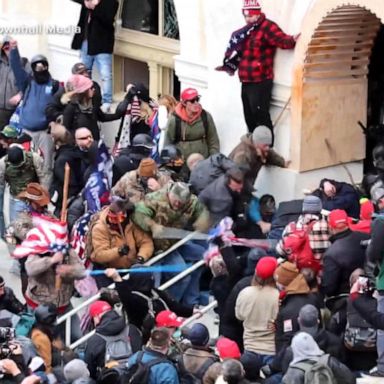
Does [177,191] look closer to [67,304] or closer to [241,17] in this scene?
[67,304]

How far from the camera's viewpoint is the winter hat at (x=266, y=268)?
13406 mm

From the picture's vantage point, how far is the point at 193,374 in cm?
1267

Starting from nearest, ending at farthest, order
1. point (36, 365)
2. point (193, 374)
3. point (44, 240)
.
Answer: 1. point (36, 365)
2. point (193, 374)
3. point (44, 240)

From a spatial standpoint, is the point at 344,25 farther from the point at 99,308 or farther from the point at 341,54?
the point at 99,308

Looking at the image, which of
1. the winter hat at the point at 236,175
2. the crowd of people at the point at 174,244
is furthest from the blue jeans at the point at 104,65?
the winter hat at the point at 236,175

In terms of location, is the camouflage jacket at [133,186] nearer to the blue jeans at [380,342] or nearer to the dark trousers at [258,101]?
the dark trousers at [258,101]

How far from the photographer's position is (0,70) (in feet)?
62.1

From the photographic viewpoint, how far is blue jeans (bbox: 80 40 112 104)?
19047mm

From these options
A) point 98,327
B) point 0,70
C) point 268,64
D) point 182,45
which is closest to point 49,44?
point 0,70

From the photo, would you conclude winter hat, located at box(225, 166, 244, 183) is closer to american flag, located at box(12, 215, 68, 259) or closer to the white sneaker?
american flag, located at box(12, 215, 68, 259)

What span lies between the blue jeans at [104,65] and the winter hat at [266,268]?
19.8 feet

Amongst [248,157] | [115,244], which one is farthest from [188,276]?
→ [248,157]

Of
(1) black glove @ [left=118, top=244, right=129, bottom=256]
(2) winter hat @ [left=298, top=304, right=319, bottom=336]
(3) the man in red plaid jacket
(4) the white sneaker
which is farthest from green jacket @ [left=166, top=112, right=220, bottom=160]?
(2) winter hat @ [left=298, top=304, right=319, bottom=336]

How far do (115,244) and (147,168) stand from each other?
2.77 ft
